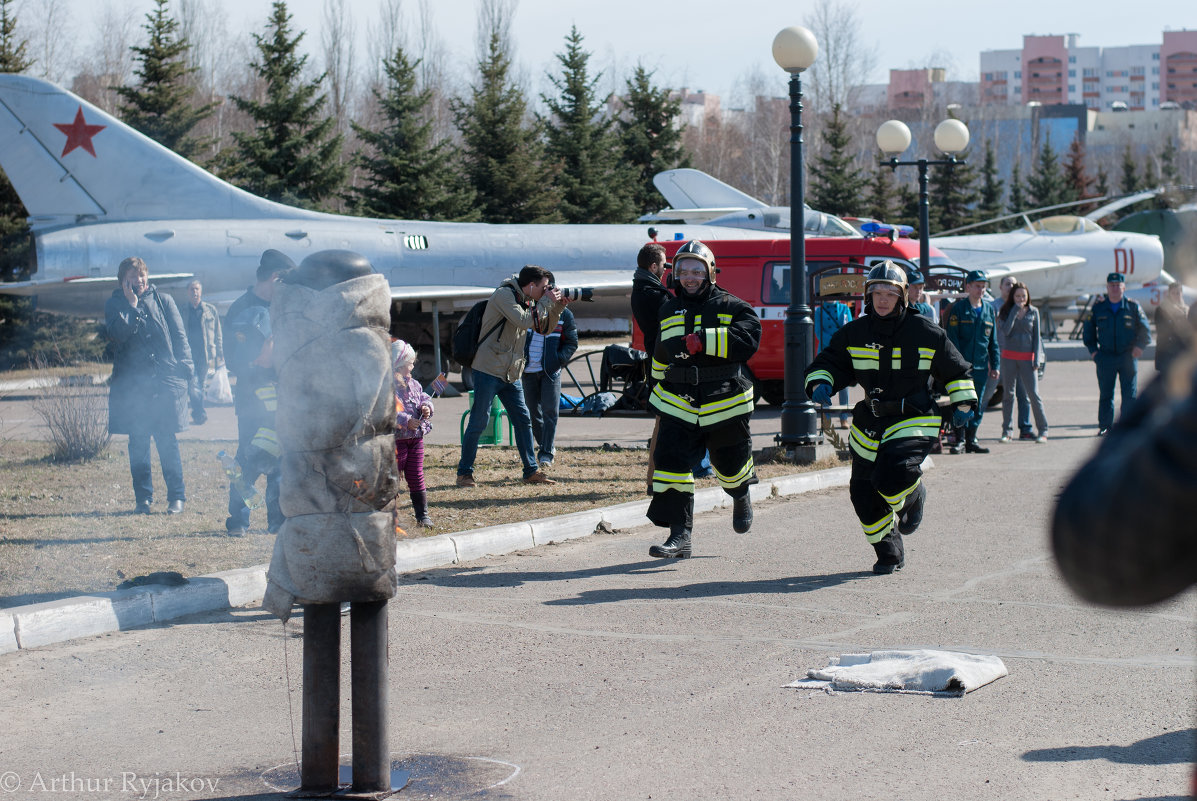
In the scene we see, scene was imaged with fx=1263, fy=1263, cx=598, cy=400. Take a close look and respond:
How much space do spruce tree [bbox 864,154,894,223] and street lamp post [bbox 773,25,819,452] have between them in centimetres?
3946

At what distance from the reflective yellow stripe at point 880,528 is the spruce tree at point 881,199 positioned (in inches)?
1775

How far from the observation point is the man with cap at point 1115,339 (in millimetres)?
14703

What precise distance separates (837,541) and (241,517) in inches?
Result: 164

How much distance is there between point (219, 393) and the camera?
18594mm

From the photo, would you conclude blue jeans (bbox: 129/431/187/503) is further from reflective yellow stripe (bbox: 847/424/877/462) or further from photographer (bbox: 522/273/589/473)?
reflective yellow stripe (bbox: 847/424/877/462)

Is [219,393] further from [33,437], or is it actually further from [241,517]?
[241,517]

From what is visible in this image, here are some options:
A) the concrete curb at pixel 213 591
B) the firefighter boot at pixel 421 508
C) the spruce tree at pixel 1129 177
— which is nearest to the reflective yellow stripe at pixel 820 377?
the concrete curb at pixel 213 591

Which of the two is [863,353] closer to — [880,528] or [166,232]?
[880,528]

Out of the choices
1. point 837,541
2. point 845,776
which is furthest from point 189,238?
point 845,776

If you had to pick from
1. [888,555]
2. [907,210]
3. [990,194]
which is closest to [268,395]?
[888,555]

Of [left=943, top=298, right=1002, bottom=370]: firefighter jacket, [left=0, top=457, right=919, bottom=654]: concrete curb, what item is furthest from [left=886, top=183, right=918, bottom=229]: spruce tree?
[left=0, top=457, right=919, bottom=654]: concrete curb

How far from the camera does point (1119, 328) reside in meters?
14.7

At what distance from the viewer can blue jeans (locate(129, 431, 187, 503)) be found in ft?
31.3

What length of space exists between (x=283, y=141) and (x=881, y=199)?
1048 inches
